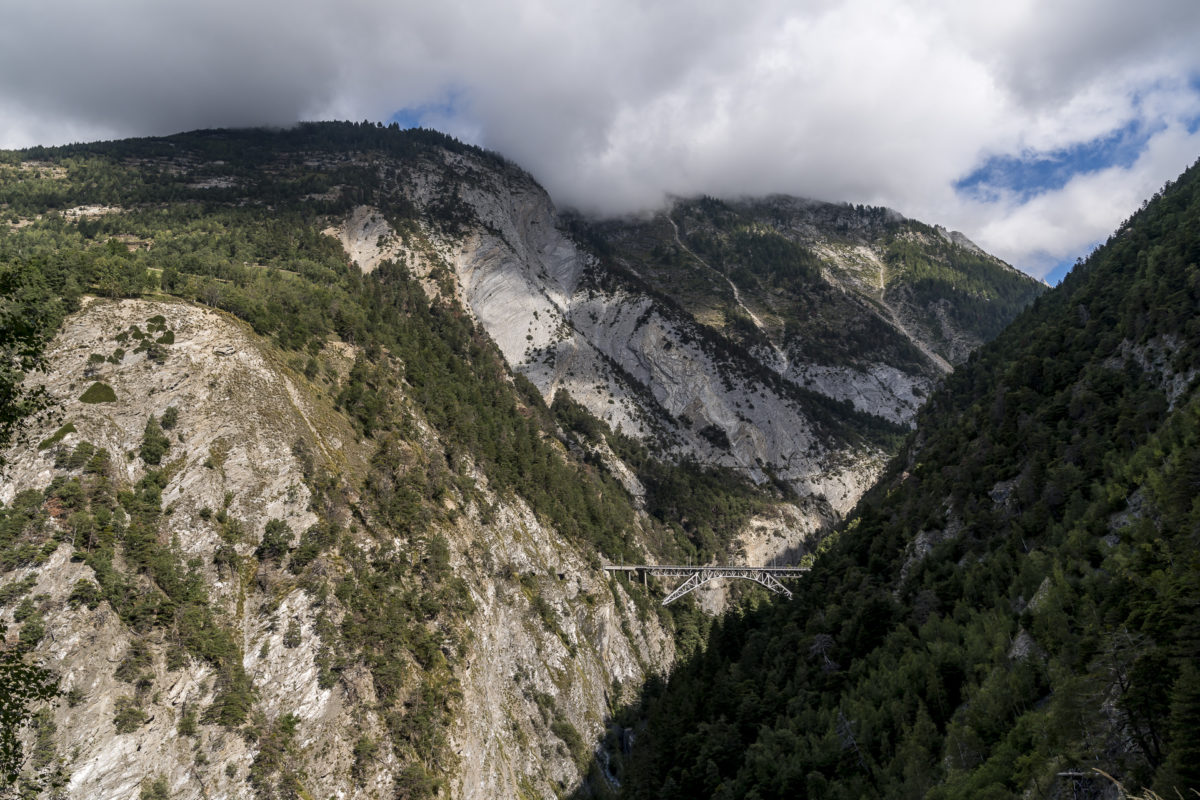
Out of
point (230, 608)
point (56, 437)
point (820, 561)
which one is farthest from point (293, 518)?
point (820, 561)

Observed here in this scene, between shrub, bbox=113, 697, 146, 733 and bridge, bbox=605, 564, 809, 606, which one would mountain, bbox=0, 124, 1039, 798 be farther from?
bridge, bbox=605, 564, 809, 606

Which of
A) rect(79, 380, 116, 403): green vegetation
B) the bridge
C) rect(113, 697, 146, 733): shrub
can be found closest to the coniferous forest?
rect(113, 697, 146, 733): shrub

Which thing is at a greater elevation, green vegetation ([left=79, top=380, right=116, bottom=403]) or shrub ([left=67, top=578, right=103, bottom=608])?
green vegetation ([left=79, top=380, right=116, bottom=403])

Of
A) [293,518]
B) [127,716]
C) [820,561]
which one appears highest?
[293,518]

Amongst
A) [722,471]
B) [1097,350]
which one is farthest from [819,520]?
[1097,350]

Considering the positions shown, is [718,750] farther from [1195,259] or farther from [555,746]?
[1195,259]

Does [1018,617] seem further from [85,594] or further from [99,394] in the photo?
[99,394]

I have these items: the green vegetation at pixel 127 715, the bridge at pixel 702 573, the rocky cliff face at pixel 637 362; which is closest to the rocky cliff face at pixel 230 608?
the green vegetation at pixel 127 715
